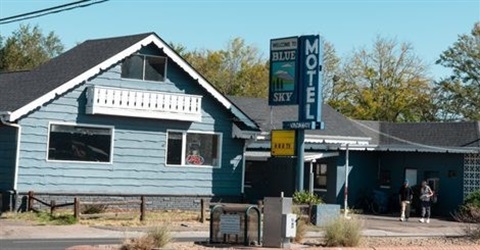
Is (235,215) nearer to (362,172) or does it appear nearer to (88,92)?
(88,92)

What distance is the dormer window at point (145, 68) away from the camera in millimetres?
31656

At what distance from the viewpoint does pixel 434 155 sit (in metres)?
38.6

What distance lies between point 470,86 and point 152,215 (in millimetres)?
44177

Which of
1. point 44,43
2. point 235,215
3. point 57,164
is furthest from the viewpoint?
point 44,43

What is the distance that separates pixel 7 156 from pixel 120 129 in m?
4.11

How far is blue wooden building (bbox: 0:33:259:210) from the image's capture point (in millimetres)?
29141

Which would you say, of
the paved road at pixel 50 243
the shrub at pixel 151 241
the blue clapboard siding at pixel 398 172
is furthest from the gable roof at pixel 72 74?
the shrub at pixel 151 241

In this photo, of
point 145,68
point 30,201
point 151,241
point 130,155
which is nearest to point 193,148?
point 130,155

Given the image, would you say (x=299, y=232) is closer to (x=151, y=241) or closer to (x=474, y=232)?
(x=151, y=241)

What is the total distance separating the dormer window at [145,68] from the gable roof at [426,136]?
463 inches

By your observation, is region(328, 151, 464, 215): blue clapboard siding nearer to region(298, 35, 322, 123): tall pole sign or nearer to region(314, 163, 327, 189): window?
region(314, 163, 327, 189): window

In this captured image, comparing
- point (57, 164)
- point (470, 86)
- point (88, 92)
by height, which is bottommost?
point (57, 164)

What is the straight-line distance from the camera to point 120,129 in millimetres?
31109

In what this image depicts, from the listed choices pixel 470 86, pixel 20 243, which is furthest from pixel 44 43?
pixel 20 243
